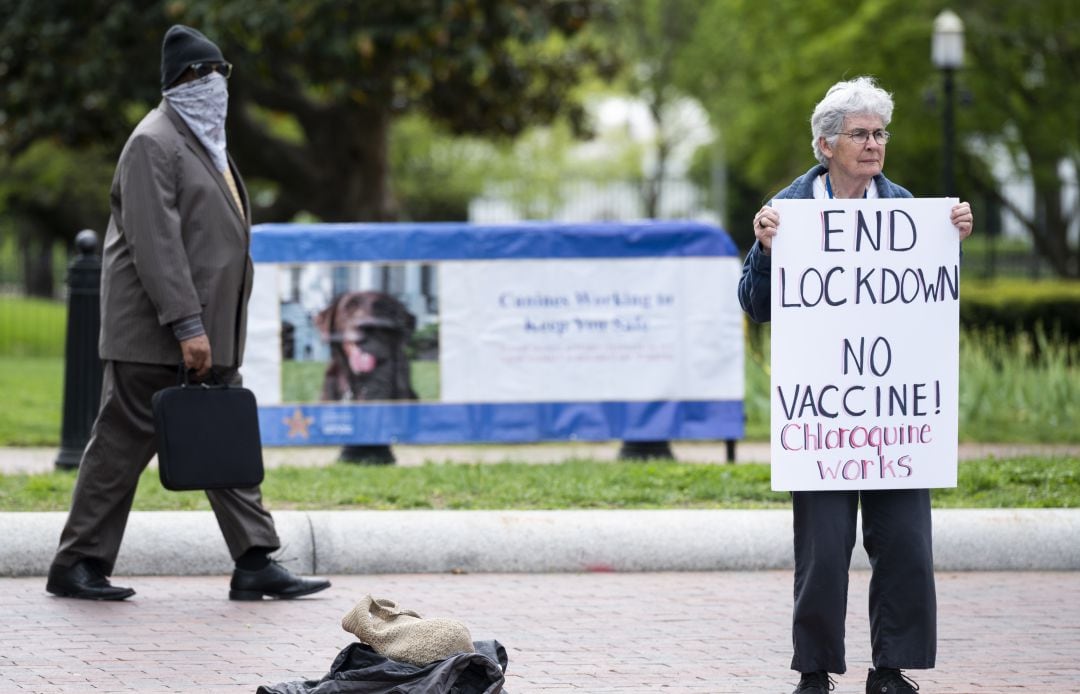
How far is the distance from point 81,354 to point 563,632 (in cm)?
417

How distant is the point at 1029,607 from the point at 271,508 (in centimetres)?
335

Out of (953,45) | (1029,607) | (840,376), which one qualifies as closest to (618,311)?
(1029,607)

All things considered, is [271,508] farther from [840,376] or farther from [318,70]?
[318,70]

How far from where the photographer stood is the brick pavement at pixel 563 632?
16.6 feet

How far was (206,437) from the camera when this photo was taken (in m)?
5.80

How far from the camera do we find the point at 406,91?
1977 centimetres

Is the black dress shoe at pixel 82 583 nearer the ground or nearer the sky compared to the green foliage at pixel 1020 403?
nearer the ground

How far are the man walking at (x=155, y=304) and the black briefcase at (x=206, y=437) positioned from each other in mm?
137

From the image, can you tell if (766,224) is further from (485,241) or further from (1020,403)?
(1020,403)

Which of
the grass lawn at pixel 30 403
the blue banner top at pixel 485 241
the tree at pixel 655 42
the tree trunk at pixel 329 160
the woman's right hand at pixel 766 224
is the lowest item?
the grass lawn at pixel 30 403

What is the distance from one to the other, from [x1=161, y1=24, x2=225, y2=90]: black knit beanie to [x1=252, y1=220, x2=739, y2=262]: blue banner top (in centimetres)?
296

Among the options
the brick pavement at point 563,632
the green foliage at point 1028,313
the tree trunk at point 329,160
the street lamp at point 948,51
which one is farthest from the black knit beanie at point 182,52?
the tree trunk at point 329,160

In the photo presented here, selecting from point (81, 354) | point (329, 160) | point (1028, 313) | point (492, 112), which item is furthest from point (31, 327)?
point (81, 354)

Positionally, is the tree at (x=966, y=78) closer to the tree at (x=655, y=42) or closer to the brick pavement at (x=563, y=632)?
the tree at (x=655, y=42)
